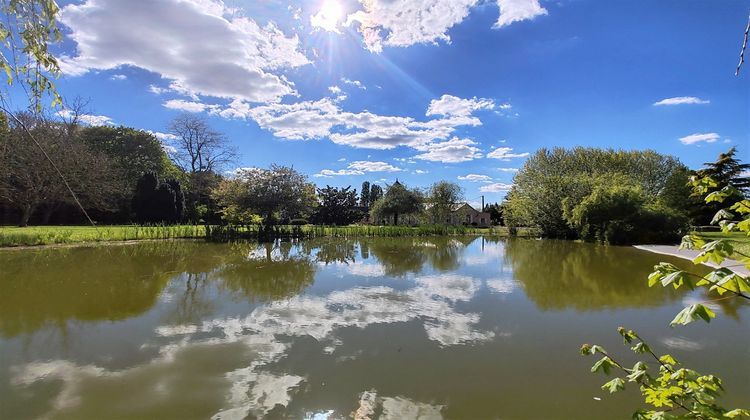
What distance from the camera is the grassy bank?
541 inches

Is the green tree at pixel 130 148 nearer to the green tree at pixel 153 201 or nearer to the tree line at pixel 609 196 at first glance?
the green tree at pixel 153 201

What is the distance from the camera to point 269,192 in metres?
20.4

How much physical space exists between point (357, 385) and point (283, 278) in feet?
18.8

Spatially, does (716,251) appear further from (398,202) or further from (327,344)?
(398,202)

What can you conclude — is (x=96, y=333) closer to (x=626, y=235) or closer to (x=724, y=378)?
(x=724, y=378)

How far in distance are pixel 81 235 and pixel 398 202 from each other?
73.1 feet

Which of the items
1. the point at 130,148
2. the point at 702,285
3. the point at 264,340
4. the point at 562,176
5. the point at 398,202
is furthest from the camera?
the point at 398,202

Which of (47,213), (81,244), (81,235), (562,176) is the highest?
(562,176)

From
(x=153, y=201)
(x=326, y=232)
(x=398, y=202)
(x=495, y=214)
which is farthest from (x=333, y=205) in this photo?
(x=495, y=214)

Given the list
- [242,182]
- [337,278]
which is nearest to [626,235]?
[337,278]

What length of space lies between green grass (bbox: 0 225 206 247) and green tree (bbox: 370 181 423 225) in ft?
52.9

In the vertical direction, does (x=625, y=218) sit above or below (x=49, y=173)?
below

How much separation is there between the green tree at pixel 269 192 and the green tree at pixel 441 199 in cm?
1599

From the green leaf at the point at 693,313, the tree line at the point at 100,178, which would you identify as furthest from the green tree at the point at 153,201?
the green leaf at the point at 693,313
